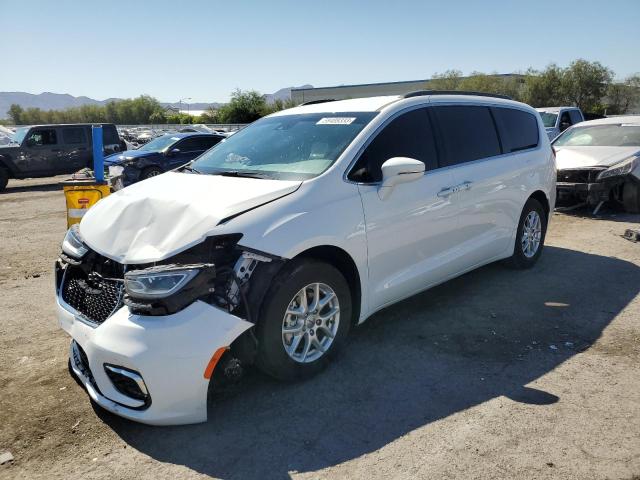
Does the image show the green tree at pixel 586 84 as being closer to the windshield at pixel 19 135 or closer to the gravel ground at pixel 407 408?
the windshield at pixel 19 135

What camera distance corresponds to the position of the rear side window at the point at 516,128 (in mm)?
5621

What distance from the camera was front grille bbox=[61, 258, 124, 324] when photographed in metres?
3.20

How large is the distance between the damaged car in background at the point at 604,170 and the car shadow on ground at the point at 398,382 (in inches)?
155

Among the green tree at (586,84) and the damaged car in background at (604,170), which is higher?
the green tree at (586,84)

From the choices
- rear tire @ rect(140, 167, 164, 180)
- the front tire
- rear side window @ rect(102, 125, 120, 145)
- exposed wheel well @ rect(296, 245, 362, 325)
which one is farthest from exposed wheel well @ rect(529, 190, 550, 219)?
rear side window @ rect(102, 125, 120, 145)

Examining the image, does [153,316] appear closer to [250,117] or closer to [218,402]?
[218,402]

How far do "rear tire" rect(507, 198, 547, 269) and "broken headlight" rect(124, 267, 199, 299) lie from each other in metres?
4.02

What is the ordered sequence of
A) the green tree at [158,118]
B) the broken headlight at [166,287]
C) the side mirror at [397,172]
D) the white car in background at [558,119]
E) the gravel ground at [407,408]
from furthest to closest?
the green tree at [158,118] → the white car in background at [558,119] → the side mirror at [397,172] → the broken headlight at [166,287] → the gravel ground at [407,408]

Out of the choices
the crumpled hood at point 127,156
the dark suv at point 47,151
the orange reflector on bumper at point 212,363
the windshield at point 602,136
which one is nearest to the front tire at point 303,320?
the orange reflector on bumper at point 212,363

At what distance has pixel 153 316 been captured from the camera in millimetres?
Result: 2951

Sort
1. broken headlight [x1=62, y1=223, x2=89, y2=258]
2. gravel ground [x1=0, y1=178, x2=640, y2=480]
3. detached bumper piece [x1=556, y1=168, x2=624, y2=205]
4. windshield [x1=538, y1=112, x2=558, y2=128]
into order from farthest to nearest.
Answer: windshield [x1=538, y1=112, x2=558, y2=128] < detached bumper piece [x1=556, y1=168, x2=624, y2=205] < broken headlight [x1=62, y1=223, x2=89, y2=258] < gravel ground [x1=0, y1=178, x2=640, y2=480]

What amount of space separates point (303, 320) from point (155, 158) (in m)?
11.7

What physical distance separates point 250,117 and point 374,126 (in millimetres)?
64832

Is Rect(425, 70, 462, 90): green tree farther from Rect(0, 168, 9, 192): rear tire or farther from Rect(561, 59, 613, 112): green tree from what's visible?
Rect(0, 168, 9, 192): rear tire
